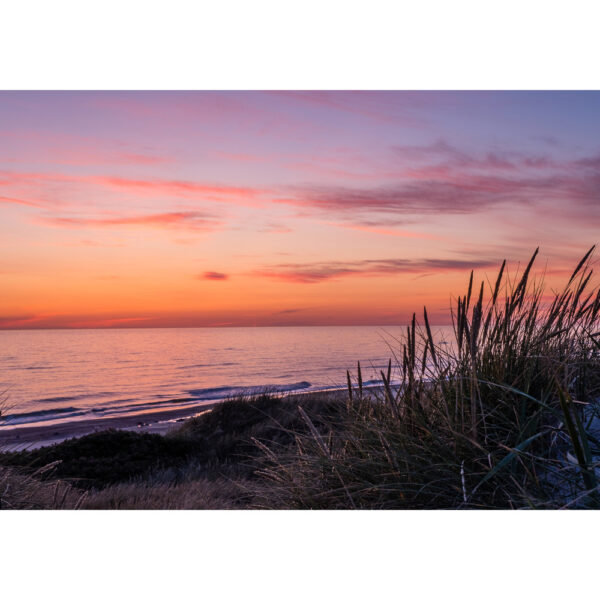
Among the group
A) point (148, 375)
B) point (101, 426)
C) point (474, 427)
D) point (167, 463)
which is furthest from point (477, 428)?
point (148, 375)

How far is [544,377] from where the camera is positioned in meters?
2.83

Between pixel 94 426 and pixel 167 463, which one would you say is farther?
pixel 94 426

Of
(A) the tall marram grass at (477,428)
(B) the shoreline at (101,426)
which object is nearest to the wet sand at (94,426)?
(B) the shoreline at (101,426)

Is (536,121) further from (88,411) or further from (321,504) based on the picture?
(88,411)

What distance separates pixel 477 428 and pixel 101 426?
11566 millimetres

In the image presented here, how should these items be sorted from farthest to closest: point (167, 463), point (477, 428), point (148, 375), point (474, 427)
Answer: point (148, 375), point (167, 463), point (477, 428), point (474, 427)

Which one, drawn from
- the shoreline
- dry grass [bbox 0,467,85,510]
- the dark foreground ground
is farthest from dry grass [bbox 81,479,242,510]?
the shoreline

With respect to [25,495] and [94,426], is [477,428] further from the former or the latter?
[94,426]

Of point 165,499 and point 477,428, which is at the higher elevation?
point 477,428

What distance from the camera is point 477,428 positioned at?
2.59 metres

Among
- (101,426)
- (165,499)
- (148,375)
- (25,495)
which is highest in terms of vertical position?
(25,495)

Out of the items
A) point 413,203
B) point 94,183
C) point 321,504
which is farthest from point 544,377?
point 94,183
